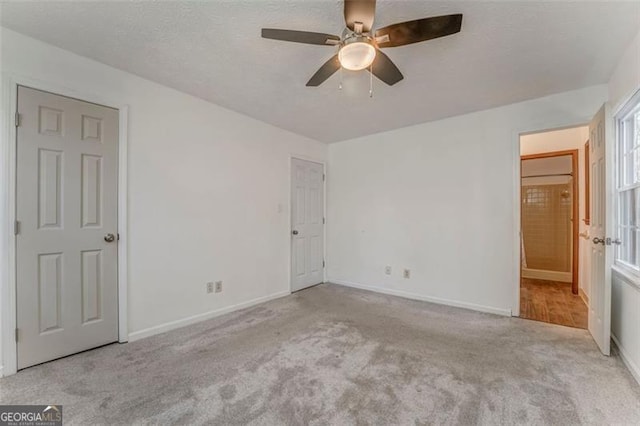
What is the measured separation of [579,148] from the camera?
13.0 feet

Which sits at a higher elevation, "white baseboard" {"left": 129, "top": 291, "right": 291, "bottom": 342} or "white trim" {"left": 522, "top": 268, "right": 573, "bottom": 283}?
"white trim" {"left": 522, "top": 268, "right": 573, "bottom": 283}

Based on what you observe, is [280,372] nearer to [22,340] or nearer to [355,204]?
[22,340]

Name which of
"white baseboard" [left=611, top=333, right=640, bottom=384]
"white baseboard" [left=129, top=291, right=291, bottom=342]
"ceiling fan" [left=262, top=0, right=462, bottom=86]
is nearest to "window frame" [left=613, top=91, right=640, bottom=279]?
"white baseboard" [left=611, top=333, right=640, bottom=384]

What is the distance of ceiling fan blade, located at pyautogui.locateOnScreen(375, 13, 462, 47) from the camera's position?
1447 millimetres

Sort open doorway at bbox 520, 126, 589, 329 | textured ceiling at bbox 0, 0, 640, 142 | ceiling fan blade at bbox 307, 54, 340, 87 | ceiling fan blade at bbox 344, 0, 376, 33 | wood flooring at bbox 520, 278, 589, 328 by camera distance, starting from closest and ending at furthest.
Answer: ceiling fan blade at bbox 344, 0, 376, 33, textured ceiling at bbox 0, 0, 640, 142, ceiling fan blade at bbox 307, 54, 340, 87, wood flooring at bbox 520, 278, 589, 328, open doorway at bbox 520, 126, 589, 329

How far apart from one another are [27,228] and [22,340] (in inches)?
32.6

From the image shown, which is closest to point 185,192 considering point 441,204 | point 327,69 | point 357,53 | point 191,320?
point 191,320

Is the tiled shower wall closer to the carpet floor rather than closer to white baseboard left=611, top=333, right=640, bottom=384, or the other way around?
the carpet floor

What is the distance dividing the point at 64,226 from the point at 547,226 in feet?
21.6

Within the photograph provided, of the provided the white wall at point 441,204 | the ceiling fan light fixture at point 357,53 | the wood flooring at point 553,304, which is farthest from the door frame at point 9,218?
the wood flooring at point 553,304

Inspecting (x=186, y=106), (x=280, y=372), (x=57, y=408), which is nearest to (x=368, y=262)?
(x=280, y=372)

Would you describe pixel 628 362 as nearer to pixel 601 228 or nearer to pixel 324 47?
pixel 601 228

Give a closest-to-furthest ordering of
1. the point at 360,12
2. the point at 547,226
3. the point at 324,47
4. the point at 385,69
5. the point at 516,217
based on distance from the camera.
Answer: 1. the point at 360,12
2. the point at 385,69
3. the point at 324,47
4. the point at 516,217
5. the point at 547,226

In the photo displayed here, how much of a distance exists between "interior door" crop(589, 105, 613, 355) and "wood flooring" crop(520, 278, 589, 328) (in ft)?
1.37
